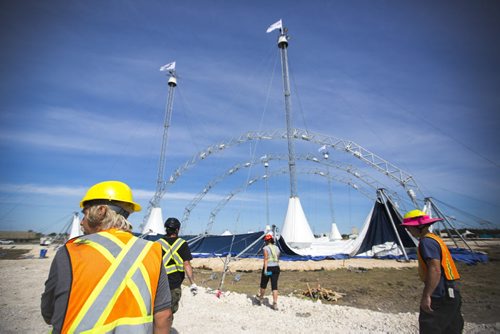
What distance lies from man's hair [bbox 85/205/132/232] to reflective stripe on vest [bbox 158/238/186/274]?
2.48 metres

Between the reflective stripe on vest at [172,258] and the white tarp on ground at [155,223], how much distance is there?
25.8 m

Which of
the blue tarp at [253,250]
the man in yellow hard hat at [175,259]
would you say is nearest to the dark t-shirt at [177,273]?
the man in yellow hard hat at [175,259]

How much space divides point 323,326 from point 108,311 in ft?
17.9

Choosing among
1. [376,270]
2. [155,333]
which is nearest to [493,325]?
[155,333]

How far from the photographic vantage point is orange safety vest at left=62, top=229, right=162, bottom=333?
1396 mm

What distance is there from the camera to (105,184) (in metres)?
1.93

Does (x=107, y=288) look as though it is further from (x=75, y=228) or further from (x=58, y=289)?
(x=75, y=228)

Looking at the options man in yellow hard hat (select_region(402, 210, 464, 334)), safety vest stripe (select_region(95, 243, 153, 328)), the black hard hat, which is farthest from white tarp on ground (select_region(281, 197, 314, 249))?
safety vest stripe (select_region(95, 243, 153, 328))

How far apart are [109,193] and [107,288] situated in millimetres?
691

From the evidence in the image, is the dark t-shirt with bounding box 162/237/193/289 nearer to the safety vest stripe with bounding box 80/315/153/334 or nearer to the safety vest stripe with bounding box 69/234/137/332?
the safety vest stripe with bounding box 80/315/153/334

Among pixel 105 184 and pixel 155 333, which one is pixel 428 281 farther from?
pixel 105 184

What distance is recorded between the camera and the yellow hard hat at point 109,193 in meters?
1.86

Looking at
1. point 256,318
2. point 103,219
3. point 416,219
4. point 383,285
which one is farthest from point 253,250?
point 103,219

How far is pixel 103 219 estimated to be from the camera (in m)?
1.84
